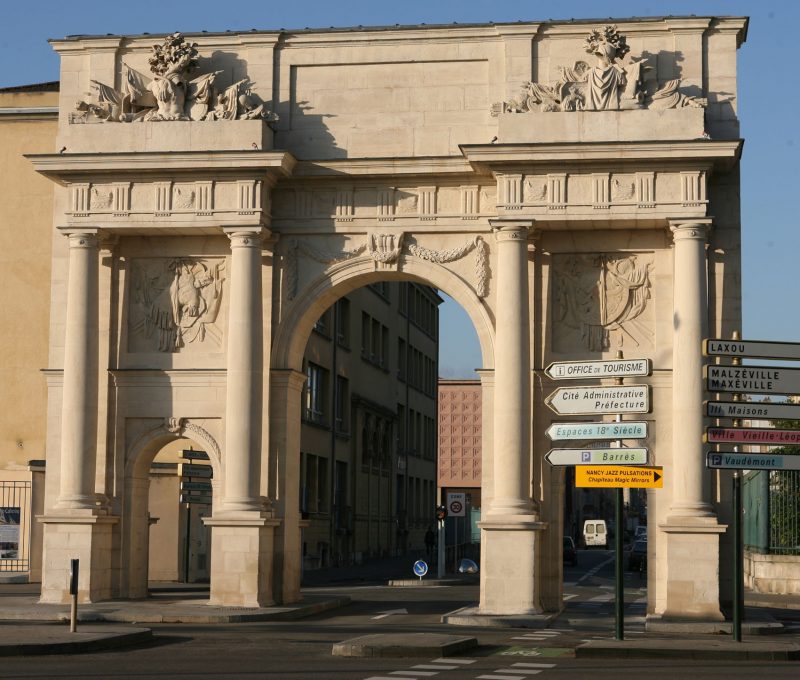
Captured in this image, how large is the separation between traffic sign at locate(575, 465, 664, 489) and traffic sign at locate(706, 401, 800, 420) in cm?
131

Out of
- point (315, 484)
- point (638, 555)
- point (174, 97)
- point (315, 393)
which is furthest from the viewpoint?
point (315, 393)

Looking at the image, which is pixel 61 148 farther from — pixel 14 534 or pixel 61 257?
pixel 14 534

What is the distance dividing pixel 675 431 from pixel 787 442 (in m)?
7.15

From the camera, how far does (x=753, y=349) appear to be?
24.1 m

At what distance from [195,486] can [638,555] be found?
2249 cm

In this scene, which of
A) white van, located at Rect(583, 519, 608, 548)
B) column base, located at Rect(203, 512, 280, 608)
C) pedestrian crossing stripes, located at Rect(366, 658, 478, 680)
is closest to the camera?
pedestrian crossing stripes, located at Rect(366, 658, 478, 680)

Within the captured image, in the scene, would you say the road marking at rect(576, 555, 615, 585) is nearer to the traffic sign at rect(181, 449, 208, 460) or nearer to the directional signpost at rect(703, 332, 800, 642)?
the traffic sign at rect(181, 449, 208, 460)

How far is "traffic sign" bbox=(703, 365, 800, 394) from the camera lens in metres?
24.0

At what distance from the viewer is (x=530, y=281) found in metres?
32.5

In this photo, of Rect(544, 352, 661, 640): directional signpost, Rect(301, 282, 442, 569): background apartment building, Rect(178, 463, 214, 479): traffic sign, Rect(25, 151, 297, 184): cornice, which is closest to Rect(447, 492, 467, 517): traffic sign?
Rect(301, 282, 442, 569): background apartment building

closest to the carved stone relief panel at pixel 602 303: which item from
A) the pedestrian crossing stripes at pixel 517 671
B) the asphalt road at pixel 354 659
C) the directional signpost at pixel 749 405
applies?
the asphalt road at pixel 354 659

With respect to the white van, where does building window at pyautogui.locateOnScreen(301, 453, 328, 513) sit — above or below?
above

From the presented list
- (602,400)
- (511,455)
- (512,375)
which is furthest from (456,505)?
(602,400)

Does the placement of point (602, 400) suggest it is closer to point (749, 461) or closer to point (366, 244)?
point (749, 461)
